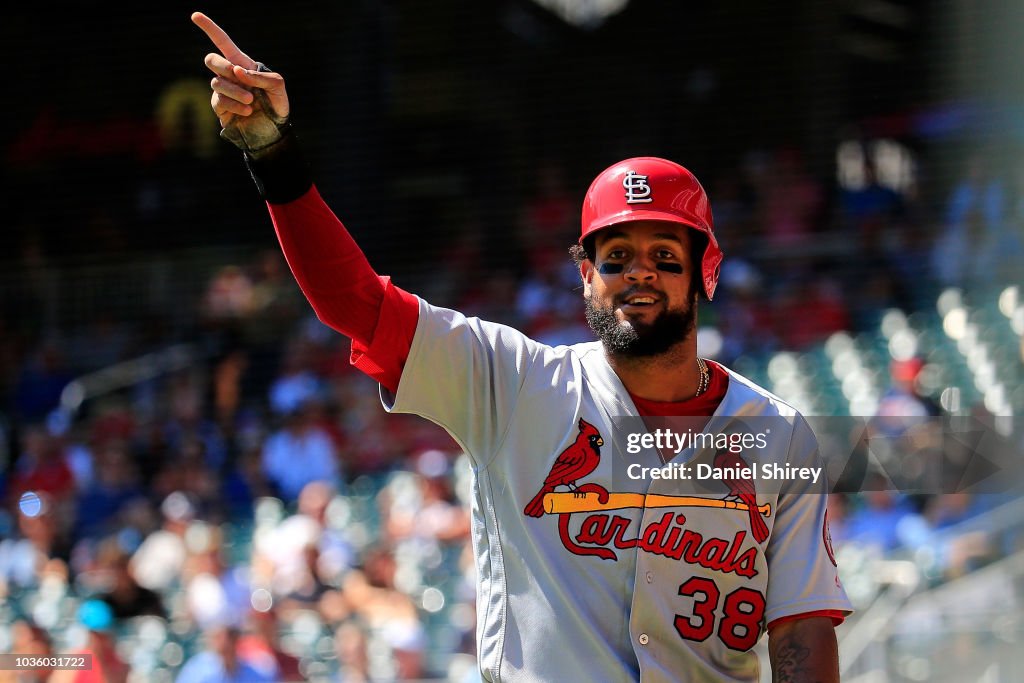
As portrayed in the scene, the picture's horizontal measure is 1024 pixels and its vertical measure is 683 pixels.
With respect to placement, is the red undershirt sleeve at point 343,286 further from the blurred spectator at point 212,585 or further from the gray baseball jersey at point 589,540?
the blurred spectator at point 212,585

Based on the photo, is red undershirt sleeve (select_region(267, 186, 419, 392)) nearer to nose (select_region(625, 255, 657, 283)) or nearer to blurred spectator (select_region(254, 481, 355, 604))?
nose (select_region(625, 255, 657, 283))

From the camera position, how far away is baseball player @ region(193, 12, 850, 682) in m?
2.06

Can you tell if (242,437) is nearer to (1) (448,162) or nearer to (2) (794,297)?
(1) (448,162)

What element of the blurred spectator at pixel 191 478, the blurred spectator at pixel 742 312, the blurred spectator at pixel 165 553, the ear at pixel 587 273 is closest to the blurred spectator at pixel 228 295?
the blurred spectator at pixel 191 478

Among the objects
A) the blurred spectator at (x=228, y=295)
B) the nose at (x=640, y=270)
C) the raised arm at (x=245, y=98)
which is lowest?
the nose at (x=640, y=270)

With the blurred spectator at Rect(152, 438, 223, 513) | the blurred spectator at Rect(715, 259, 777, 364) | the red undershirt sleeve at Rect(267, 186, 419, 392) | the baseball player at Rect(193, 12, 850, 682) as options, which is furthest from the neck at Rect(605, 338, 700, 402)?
the blurred spectator at Rect(152, 438, 223, 513)

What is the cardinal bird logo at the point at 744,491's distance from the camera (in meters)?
2.17

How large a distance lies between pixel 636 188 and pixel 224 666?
3.96 m

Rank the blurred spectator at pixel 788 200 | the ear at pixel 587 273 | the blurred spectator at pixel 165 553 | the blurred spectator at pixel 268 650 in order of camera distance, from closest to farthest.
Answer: the ear at pixel 587 273, the blurred spectator at pixel 268 650, the blurred spectator at pixel 165 553, the blurred spectator at pixel 788 200

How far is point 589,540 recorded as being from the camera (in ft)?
7.00

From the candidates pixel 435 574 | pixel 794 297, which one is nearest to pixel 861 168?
pixel 794 297

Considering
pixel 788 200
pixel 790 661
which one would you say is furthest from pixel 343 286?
pixel 788 200

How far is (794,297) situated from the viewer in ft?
21.9

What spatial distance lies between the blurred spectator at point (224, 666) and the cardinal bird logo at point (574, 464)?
148 inches
